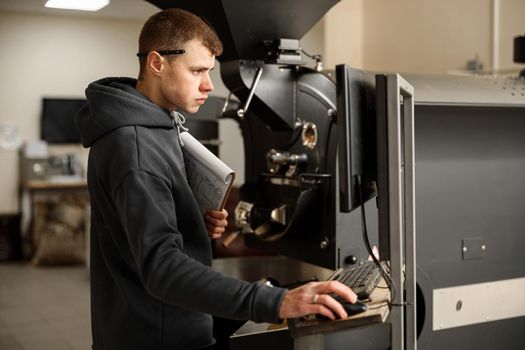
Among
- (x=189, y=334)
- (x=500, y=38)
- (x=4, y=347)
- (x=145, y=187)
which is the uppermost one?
(x=500, y=38)

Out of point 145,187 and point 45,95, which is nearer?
point 145,187

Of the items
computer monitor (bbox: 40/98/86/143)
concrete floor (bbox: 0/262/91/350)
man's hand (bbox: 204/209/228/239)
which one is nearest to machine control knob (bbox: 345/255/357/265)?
man's hand (bbox: 204/209/228/239)

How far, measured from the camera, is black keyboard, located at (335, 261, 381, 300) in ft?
5.62

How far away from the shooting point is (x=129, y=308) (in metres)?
1.76

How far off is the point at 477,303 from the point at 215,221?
5.13 ft

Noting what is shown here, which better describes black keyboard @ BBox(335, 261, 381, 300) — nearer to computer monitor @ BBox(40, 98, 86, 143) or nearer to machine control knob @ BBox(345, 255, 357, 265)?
machine control knob @ BBox(345, 255, 357, 265)

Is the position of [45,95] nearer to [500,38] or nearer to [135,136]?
[500,38]

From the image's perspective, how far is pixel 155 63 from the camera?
5.90 ft

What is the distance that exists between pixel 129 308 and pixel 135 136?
16.5 inches

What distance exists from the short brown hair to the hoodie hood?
0.42 feet

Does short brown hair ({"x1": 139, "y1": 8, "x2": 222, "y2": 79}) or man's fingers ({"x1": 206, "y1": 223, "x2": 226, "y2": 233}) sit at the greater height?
short brown hair ({"x1": 139, "y1": 8, "x2": 222, "y2": 79})

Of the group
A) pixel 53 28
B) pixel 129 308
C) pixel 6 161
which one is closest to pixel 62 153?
pixel 6 161

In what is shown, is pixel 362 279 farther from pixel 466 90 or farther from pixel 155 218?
pixel 466 90

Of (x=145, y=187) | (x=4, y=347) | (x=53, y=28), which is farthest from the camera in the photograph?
(x=53, y=28)
